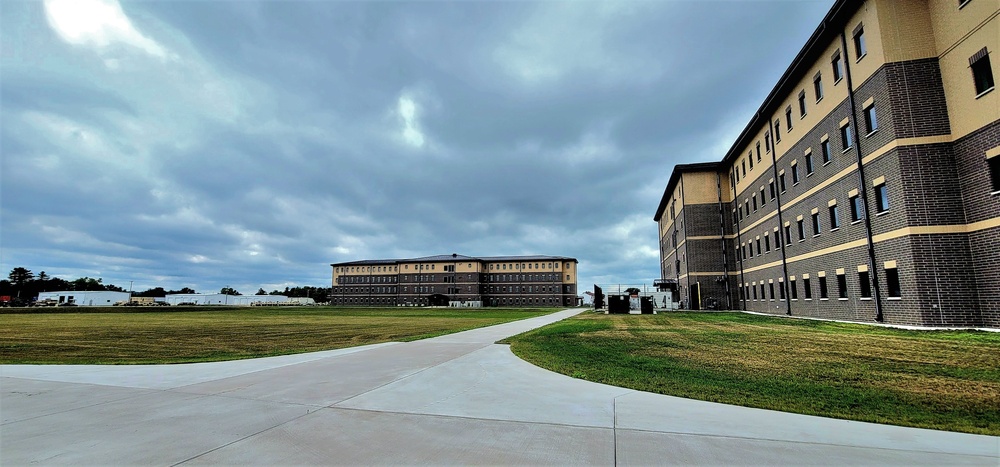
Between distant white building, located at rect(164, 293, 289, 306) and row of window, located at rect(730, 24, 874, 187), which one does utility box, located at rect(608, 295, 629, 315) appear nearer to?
row of window, located at rect(730, 24, 874, 187)

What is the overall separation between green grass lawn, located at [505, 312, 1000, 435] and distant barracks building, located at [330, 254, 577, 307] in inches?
3908

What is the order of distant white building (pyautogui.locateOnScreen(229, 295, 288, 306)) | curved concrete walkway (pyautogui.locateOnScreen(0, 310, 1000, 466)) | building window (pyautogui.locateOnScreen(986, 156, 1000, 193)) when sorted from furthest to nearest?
distant white building (pyautogui.locateOnScreen(229, 295, 288, 306)) → building window (pyautogui.locateOnScreen(986, 156, 1000, 193)) → curved concrete walkway (pyautogui.locateOnScreen(0, 310, 1000, 466))

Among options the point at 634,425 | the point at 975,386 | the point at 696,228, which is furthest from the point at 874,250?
the point at 696,228

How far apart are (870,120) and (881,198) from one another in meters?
3.56

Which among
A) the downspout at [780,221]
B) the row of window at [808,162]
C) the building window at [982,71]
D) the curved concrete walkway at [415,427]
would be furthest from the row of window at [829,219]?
the curved concrete walkway at [415,427]

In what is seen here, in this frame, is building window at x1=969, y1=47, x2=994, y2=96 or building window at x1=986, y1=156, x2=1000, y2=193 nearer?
building window at x1=969, y1=47, x2=994, y2=96

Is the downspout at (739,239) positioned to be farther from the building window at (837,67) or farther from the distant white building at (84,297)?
the distant white building at (84,297)

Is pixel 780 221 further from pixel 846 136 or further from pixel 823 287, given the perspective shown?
pixel 846 136

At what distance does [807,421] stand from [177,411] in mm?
7610

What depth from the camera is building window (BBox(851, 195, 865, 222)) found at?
20500 millimetres

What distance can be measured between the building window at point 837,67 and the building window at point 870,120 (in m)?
3.07

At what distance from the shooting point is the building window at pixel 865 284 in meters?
20.2

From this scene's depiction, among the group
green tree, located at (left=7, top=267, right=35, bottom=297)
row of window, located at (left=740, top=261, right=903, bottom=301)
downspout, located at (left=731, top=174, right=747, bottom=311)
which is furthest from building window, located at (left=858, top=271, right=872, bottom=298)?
green tree, located at (left=7, top=267, right=35, bottom=297)

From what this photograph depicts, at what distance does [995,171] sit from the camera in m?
15.3
